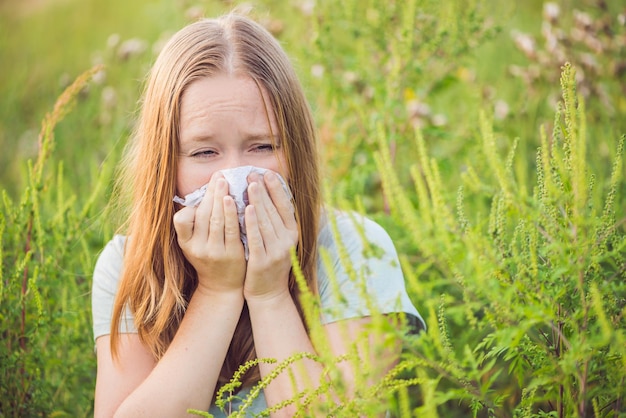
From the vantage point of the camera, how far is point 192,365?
1.52m

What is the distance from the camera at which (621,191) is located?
88.8 inches

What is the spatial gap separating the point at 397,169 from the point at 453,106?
1104 millimetres

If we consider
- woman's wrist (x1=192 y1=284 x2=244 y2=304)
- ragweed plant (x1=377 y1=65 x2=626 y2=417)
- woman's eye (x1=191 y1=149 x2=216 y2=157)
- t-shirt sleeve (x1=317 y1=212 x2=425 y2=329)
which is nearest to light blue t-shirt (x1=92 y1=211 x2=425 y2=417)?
t-shirt sleeve (x1=317 y1=212 x2=425 y2=329)

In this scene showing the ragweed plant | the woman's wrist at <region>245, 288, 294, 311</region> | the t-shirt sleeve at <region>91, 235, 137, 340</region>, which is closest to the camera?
the ragweed plant

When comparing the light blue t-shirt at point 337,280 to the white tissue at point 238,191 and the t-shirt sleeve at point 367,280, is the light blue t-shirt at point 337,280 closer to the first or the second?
the t-shirt sleeve at point 367,280

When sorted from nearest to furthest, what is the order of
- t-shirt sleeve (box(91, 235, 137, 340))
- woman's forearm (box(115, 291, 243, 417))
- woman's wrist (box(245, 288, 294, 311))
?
woman's forearm (box(115, 291, 243, 417)) → woman's wrist (box(245, 288, 294, 311)) → t-shirt sleeve (box(91, 235, 137, 340))

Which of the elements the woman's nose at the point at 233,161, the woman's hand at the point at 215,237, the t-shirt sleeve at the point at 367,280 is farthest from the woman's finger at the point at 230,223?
the t-shirt sleeve at the point at 367,280

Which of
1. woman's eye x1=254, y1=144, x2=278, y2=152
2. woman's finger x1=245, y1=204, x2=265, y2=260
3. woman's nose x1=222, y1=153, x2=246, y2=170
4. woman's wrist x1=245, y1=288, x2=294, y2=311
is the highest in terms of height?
woman's eye x1=254, y1=144, x2=278, y2=152

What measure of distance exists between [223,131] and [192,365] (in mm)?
590

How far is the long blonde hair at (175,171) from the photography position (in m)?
1.68

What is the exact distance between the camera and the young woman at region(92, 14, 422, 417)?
1548 millimetres

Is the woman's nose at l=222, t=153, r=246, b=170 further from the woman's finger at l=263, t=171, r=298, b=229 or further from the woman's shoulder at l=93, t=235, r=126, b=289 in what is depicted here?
the woman's shoulder at l=93, t=235, r=126, b=289

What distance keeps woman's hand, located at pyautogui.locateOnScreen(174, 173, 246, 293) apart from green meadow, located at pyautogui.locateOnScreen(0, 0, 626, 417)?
0.92 feet

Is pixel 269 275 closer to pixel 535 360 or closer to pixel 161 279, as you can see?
pixel 161 279
